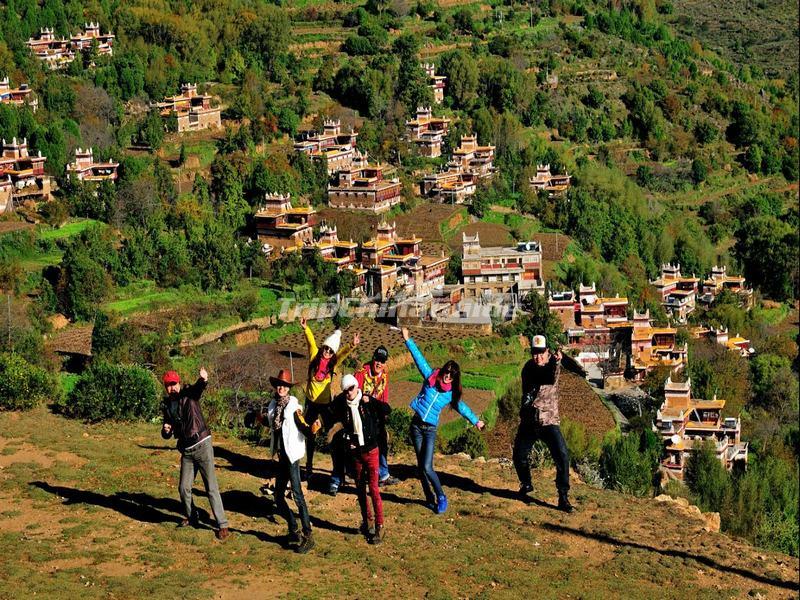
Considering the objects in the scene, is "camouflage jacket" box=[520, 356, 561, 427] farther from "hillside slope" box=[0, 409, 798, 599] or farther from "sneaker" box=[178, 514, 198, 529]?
"sneaker" box=[178, 514, 198, 529]

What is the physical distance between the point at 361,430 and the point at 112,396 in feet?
17.6

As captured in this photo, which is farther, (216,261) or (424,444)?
(216,261)

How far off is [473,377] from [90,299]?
376 inches

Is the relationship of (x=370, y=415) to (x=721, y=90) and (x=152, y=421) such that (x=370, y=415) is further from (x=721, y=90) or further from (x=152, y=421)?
(x=721, y=90)

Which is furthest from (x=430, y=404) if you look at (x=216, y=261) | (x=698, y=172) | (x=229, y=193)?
(x=698, y=172)

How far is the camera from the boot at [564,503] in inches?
529

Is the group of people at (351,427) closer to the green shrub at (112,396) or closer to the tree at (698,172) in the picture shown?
the green shrub at (112,396)

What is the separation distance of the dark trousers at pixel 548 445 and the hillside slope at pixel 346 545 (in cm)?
35

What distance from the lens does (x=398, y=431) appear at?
19.0 metres

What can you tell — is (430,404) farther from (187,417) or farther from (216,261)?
(216,261)

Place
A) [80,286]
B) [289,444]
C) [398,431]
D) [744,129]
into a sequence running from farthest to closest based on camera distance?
[744,129], [80,286], [398,431], [289,444]

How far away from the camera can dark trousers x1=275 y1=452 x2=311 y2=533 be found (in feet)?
38.9

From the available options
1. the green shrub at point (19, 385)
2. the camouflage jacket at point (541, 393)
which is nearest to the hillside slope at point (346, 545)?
the camouflage jacket at point (541, 393)

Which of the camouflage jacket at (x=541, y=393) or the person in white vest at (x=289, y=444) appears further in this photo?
the camouflage jacket at (x=541, y=393)
